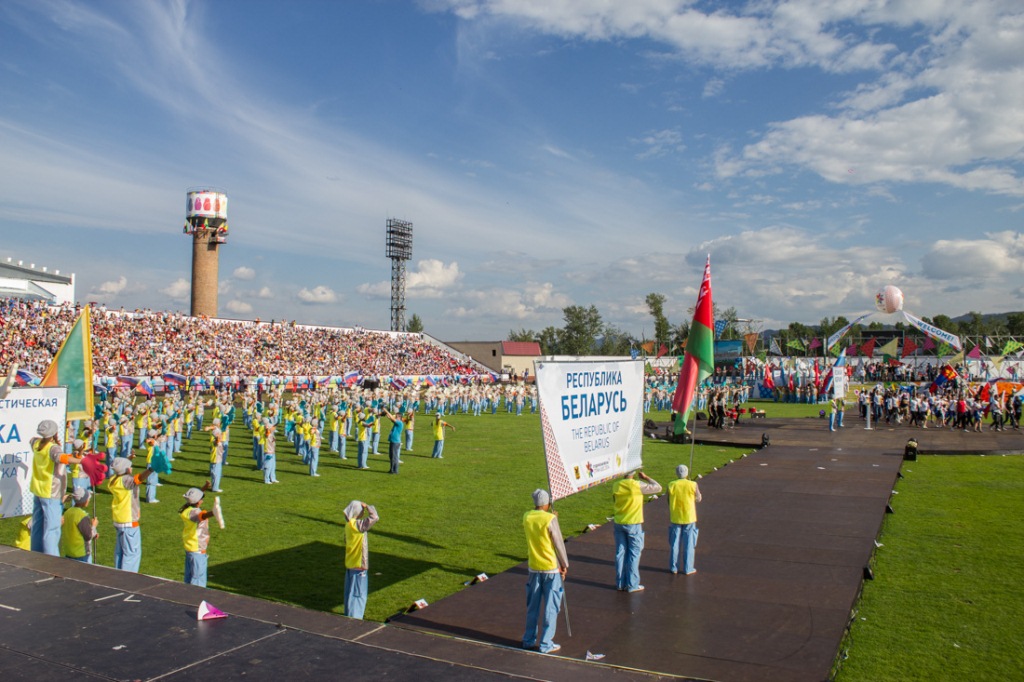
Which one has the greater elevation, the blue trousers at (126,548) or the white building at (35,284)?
the white building at (35,284)

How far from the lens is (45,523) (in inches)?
365

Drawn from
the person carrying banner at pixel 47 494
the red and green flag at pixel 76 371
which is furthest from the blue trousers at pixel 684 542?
the red and green flag at pixel 76 371

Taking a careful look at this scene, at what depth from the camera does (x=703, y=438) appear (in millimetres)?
26578

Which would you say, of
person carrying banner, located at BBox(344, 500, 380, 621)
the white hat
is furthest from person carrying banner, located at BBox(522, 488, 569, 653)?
the white hat

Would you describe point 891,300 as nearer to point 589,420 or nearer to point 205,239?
point 589,420

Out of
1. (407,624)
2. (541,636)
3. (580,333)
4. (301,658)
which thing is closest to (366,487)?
Answer: (407,624)

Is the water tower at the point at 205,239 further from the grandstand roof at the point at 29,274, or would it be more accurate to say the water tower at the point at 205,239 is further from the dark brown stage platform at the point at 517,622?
the dark brown stage platform at the point at 517,622

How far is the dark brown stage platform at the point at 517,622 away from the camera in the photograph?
15.9 ft

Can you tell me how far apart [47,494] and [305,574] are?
11.5 ft

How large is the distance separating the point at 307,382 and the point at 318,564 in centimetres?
3507

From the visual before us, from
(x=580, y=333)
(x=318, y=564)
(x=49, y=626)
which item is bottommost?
(x=318, y=564)

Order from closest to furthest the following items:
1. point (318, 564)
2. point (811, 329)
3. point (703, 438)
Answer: point (318, 564) → point (703, 438) → point (811, 329)

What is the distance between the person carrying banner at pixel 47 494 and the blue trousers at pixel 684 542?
322 inches

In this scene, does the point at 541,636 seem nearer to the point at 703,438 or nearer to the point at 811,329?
the point at 703,438
